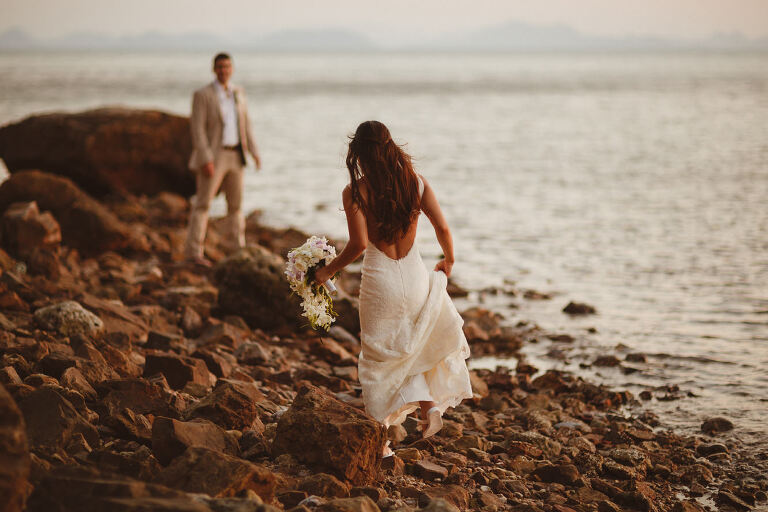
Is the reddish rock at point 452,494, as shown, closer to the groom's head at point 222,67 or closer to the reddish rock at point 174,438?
the reddish rock at point 174,438

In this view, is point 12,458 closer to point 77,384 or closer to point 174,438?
point 174,438

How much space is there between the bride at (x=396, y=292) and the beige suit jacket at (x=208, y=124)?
19.0 ft

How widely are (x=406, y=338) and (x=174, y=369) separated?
7.08 ft

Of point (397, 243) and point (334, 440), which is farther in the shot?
point (397, 243)

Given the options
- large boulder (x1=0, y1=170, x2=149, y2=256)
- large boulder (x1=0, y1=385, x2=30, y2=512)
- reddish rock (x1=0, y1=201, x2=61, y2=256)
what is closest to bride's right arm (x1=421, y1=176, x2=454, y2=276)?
large boulder (x1=0, y1=385, x2=30, y2=512)

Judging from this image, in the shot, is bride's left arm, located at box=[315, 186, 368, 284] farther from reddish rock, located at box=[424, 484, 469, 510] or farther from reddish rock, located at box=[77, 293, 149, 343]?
reddish rock, located at box=[77, 293, 149, 343]

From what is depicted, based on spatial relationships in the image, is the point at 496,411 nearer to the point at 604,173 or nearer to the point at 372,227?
the point at 372,227

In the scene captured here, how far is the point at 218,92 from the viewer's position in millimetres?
10906

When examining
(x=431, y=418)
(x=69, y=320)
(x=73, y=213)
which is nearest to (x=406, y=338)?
(x=431, y=418)

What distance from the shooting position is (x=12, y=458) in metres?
3.49

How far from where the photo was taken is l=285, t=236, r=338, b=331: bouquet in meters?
5.67

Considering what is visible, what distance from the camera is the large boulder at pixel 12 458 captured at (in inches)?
134

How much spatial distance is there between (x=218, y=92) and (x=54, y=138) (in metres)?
6.71

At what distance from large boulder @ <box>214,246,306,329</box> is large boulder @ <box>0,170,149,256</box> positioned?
3.17 m
